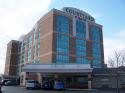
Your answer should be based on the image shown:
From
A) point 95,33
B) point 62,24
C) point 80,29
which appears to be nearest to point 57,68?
point 62,24

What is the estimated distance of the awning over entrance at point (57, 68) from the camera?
48.0 metres

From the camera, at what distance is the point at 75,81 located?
54500 mm

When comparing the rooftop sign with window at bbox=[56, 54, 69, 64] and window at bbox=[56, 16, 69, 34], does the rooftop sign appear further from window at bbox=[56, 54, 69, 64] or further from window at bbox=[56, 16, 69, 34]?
window at bbox=[56, 54, 69, 64]

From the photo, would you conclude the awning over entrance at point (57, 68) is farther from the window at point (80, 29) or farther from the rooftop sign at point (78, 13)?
the rooftop sign at point (78, 13)

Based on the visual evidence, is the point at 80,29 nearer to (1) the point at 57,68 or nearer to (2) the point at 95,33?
(2) the point at 95,33

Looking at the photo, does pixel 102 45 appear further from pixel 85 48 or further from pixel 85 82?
pixel 85 82

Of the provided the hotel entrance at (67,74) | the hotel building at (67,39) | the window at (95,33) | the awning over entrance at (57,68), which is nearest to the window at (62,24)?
the hotel building at (67,39)

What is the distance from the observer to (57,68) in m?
49.2

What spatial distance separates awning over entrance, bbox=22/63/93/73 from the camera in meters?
48.0

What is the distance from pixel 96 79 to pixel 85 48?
30550 mm

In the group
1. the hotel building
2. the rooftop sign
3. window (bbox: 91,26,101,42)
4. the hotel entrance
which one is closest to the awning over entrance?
the hotel entrance

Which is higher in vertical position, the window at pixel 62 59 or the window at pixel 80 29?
the window at pixel 80 29

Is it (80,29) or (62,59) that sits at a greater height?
(80,29)

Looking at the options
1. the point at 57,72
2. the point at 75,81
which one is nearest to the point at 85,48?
the point at 75,81
